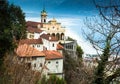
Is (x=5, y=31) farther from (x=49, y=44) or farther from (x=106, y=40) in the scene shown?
(x=49, y=44)

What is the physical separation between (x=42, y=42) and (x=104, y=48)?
29942 millimetres

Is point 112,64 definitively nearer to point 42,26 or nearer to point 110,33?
point 110,33

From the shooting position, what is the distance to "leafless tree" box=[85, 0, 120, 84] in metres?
3.15

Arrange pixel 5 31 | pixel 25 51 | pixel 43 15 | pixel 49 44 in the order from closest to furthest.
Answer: pixel 25 51 < pixel 5 31 < pixel 49 44 < pixel 43 15

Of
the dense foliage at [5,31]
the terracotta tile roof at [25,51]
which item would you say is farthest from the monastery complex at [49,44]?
the terracotta tile roof at [25,51]

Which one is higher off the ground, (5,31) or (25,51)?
(25,51)

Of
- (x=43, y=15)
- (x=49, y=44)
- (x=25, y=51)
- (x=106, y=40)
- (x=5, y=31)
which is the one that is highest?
(x=106, y=40)

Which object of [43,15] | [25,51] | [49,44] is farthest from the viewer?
[43,15]

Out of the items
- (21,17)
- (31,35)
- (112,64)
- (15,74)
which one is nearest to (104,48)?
(112,64)

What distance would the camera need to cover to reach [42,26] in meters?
47.9

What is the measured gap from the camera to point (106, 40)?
4.44m

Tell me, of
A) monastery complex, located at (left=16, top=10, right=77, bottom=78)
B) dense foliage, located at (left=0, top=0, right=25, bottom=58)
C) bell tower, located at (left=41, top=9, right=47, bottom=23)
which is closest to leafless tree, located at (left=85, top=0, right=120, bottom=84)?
dense foliage, located at (left=0, top=0, right=25, bottom=58)

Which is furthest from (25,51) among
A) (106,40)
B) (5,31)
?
(5,31)

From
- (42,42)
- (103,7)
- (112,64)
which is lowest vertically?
(42,42)
